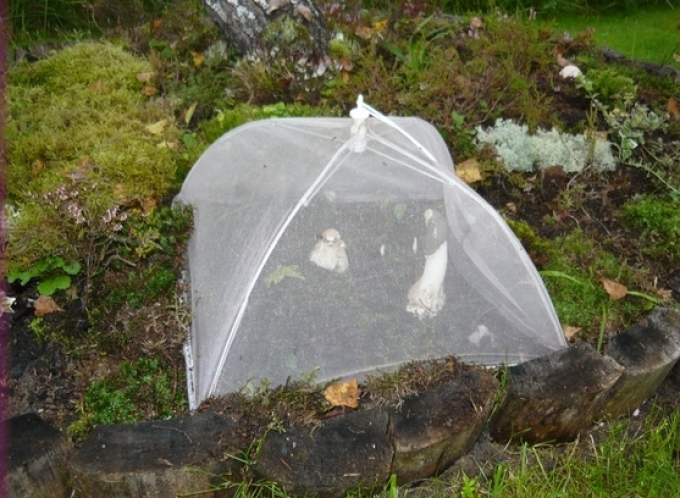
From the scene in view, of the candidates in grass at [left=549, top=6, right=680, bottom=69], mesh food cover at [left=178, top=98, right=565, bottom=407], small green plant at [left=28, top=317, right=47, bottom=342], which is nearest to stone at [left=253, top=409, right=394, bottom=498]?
mesh food cover at [left=178, top=98, right=565, bottom=407]

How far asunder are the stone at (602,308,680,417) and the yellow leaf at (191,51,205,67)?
2798mm

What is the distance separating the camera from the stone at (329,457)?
2.07 meters

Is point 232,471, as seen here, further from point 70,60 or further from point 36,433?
point 70,60

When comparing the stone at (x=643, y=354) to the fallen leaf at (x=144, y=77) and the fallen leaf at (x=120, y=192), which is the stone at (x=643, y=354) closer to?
the fallen leaf at (x=120, y=192)

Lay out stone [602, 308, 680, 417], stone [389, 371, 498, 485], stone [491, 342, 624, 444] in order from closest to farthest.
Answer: stone [389, 371, 498, 485], stone [491, 342, 624, 444], stone [602, 308, 680, 417]

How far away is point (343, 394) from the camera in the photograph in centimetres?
234

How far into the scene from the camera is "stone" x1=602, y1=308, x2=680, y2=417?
2436 millimetres

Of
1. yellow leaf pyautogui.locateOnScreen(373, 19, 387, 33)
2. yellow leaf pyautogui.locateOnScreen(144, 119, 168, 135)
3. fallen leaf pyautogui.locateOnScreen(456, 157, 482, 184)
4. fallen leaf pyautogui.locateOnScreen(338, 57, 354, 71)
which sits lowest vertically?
fallen leaf pyautogui.locateOnScreen(456, 157, 482, 184)

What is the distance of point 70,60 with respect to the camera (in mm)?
3875

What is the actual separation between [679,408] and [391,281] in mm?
1341

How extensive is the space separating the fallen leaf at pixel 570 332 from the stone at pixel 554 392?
0.62 feet

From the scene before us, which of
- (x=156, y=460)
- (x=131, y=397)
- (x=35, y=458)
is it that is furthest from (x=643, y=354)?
(x=35, y=458)

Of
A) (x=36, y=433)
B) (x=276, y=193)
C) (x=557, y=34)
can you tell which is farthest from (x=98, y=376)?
(x=557, y=34)

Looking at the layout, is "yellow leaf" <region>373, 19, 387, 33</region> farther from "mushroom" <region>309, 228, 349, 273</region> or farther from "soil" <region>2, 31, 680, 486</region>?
"mushroom" <region>309, 228, 349, 273</region>
